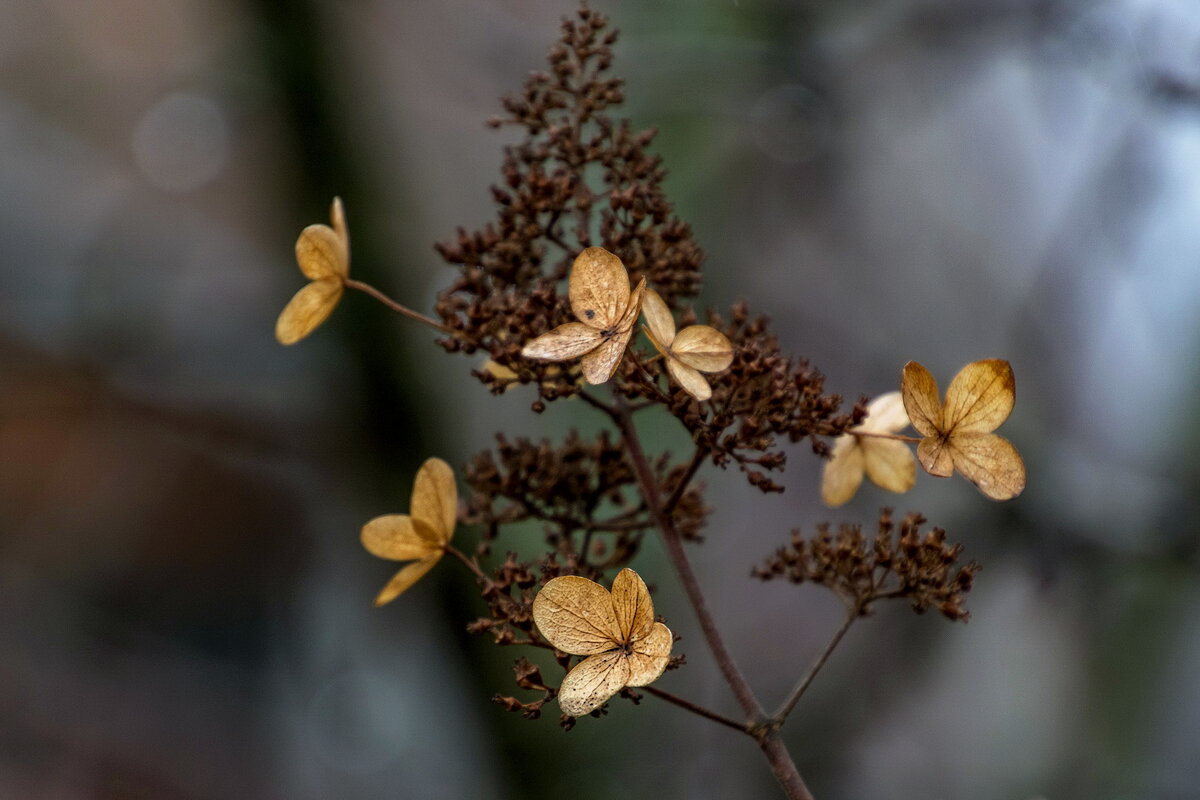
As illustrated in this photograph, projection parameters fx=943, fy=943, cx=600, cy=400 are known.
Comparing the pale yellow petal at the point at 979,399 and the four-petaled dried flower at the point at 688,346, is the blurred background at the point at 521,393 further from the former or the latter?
the four-petaled dried flower at the point at 688,346

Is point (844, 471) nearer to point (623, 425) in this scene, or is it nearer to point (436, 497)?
point (623, 425)

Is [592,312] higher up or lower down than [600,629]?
higher up

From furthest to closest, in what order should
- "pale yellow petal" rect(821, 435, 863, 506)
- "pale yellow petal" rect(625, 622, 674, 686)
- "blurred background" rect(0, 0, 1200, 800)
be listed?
"blurred background" rect(0, 0, 1200, 800) < "pale yellow petal" rect(821, 435, 863, 506) < "pale yellow petal" rect(625, 622, 674, 686)

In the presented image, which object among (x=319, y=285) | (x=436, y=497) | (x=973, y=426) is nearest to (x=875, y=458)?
(x=973, y=426)

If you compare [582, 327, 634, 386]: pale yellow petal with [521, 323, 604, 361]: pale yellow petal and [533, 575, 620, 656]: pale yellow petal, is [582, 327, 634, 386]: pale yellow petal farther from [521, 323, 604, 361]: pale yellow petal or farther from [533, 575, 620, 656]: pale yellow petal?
[533, 575, 620, 656]: pale yellow petal

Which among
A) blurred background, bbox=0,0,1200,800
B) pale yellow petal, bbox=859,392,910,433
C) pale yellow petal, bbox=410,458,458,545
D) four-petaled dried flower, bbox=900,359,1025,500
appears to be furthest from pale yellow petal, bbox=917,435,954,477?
blurred background, bbox=0,0,1200,800

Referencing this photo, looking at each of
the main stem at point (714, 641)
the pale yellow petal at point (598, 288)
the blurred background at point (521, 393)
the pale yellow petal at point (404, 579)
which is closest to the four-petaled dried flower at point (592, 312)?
the pale yellow petal at point (598, 288)

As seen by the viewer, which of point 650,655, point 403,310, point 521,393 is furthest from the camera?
point 521,393
